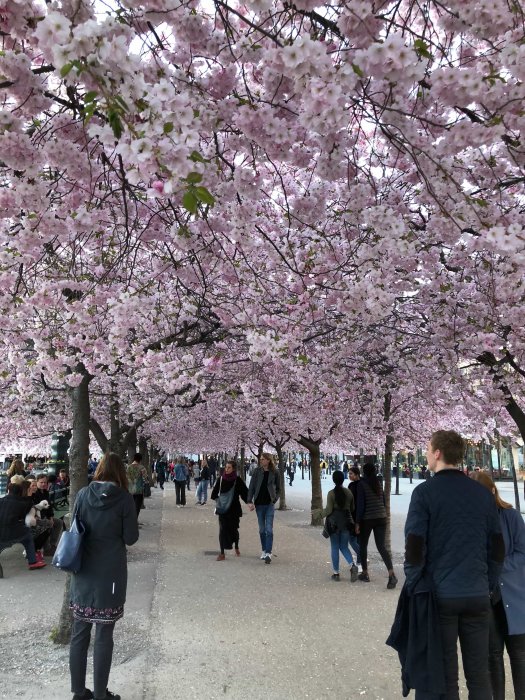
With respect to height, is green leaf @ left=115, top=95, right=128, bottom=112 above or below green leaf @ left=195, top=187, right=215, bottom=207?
above

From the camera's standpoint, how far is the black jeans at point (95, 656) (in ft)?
13.5

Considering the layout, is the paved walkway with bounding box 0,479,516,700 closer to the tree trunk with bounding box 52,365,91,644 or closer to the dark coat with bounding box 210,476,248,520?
the dark coat with bounding box 210,476,248,520

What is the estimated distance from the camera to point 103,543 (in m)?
4.30

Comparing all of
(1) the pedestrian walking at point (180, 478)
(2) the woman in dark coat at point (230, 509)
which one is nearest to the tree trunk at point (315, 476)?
(2) the woman in dark coat at point (230, 509)

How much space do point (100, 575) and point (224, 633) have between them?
2215mm

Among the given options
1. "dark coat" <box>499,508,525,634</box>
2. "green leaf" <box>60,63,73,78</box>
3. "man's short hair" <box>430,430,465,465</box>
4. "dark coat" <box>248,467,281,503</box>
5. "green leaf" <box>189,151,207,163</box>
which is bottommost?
"dark coat" <box>499,508,525,634</box>

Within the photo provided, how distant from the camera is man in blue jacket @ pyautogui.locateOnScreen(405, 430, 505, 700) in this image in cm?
324

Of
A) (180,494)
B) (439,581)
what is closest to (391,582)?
(439,581)

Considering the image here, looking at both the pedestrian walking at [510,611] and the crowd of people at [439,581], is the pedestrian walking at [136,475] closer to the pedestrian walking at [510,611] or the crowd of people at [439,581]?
the crowd of people at [439,581]

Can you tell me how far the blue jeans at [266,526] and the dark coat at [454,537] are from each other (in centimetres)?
716

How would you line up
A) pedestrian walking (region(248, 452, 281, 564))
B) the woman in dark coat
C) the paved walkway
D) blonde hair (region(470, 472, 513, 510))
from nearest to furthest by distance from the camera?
blonde hair (region(470, 472, 513, 510)), the paved walkway, pedestrian walking (region(248, 452, 281, 564)), the woman in dark coat

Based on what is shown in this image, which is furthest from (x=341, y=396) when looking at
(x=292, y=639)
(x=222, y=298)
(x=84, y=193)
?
(x=84, y=193)

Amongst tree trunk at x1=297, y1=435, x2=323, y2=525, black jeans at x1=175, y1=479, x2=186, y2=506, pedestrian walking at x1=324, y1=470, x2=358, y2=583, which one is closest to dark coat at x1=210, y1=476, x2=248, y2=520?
pedestrian walking at x1=324, y1=470, x2=358, y2=583

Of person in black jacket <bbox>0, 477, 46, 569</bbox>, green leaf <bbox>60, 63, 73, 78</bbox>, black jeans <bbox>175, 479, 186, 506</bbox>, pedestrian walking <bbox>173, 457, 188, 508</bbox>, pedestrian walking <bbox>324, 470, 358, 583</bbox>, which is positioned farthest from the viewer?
black jeans <bbox>175, 479, 186, 506</bbox>
